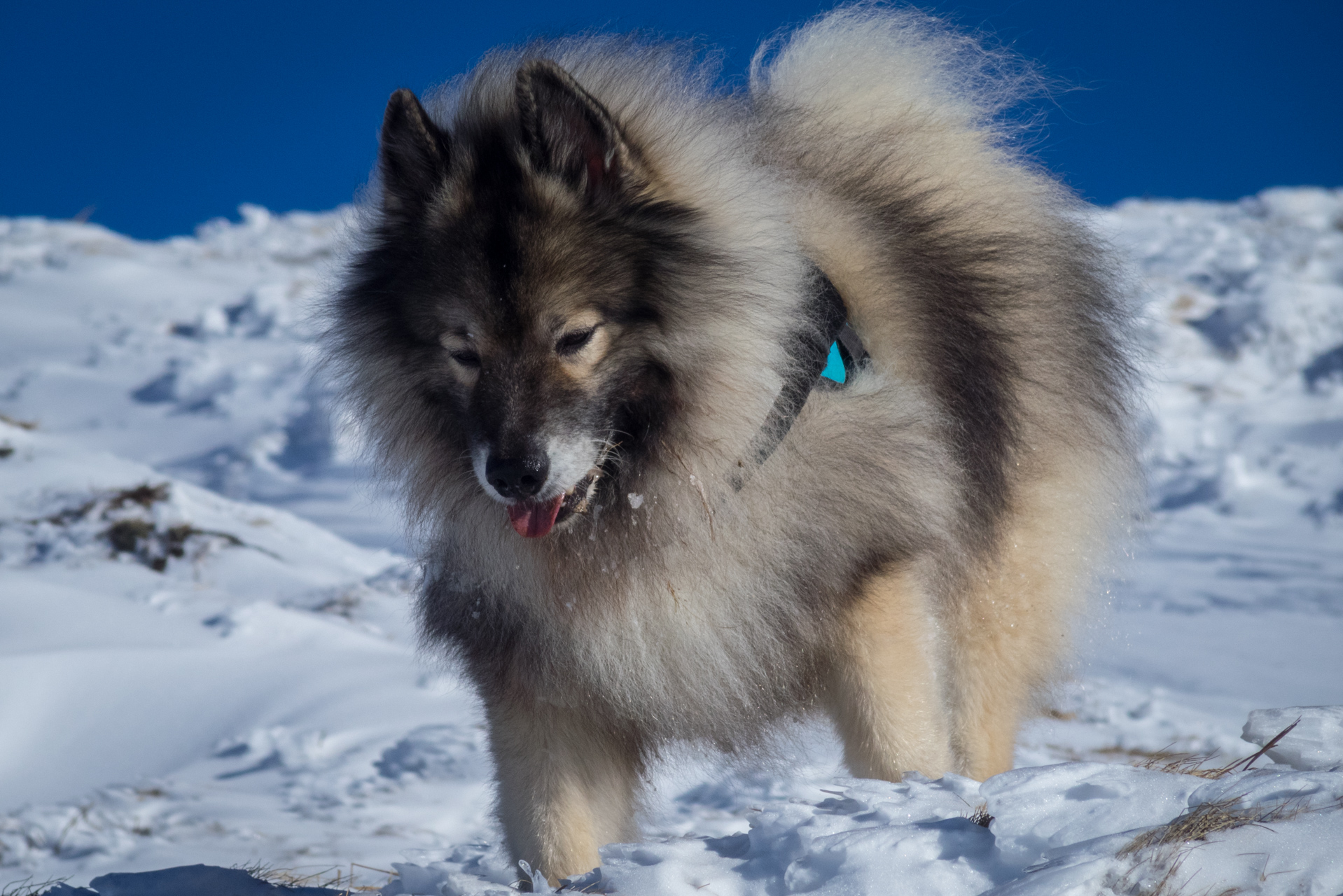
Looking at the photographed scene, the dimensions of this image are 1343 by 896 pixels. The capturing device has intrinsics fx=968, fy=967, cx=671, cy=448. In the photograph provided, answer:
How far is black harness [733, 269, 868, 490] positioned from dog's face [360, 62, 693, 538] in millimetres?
209

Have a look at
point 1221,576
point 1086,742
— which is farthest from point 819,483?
point 1221,576

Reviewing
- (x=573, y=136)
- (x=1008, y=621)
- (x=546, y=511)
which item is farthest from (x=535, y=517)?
(x=1008, y=621)

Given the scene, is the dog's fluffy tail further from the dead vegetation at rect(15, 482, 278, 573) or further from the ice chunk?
the dead vegetation at rect(15, 482, 278, 573)

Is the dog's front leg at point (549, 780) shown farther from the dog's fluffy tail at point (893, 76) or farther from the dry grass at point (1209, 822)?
the dog's fluffy tail at point (893, 76)

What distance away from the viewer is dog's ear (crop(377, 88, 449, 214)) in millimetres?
1869

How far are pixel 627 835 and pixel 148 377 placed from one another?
7.85 meters

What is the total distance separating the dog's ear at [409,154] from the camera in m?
1.87

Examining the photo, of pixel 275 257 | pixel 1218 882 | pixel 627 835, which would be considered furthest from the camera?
pixel 275 257

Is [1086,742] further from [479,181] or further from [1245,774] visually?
[479,181]

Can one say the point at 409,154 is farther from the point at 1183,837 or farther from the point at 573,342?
Answer: the point at 1183,837

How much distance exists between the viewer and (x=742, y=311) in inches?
73.8

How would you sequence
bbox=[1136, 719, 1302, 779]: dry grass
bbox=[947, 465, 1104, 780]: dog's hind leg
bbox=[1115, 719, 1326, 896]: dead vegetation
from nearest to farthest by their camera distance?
bbox=[1115, 719, 1326, 896]: dead vegetation
bbox=[1136, 719, 1302, 779]: dry grass
bbox=[947, 465, 1104, 780]: dog's hind leg

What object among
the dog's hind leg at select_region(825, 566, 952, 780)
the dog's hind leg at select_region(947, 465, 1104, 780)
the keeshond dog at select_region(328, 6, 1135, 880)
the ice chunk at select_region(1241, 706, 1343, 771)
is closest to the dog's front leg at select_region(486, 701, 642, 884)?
the keeshond dog at select_region(328, 6, 1135, 880)

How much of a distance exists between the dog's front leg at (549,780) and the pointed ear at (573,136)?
41.0 inches
